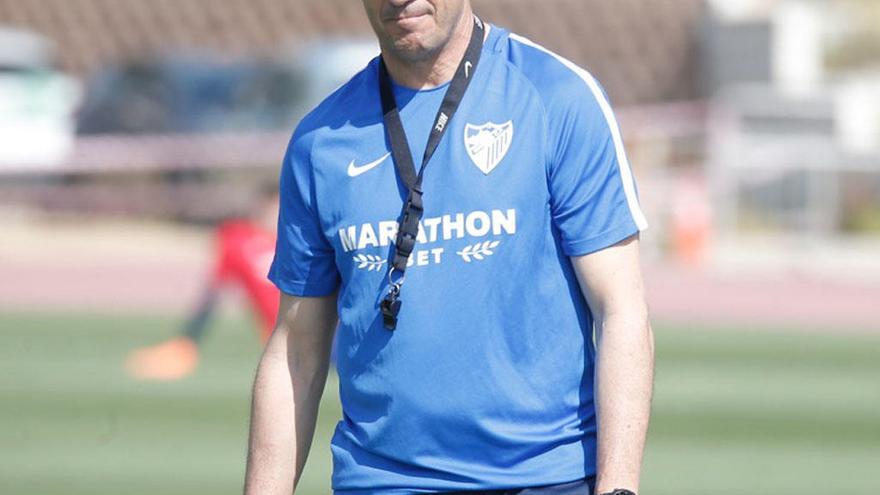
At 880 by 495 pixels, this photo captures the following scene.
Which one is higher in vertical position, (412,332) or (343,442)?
(412,332)

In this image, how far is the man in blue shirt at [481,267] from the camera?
3.64 meters

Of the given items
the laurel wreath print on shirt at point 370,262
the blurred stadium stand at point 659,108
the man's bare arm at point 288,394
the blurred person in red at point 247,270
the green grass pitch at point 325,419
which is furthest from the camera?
the blurred stadium stand at point 659,108

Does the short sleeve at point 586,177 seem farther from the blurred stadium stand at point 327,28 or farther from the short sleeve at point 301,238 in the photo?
the blurred stadium stand at point 327,28

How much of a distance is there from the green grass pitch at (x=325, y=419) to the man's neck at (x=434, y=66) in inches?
192

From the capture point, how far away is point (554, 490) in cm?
366

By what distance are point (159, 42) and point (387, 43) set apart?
30091 mm

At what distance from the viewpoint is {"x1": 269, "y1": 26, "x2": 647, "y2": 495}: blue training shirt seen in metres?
3.65

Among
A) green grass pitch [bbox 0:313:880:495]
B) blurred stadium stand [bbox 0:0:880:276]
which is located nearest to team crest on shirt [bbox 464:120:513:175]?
green grass pitch [bbox 0:313:880:495]

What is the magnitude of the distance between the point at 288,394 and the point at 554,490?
0.66 m

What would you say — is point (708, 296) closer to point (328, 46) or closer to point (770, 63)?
point (328, 46)

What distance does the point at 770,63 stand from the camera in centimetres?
2858

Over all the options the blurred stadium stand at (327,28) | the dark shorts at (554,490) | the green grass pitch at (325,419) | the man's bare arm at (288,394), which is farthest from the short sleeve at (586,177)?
the blurred stadium stand at (327,28)

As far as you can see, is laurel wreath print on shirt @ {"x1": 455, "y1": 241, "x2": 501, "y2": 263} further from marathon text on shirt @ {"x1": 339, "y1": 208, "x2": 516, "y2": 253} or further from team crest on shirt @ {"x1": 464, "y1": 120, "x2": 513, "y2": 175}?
team crest on shirt @ {"x1": 464, "y1": 120, "x2": 513, "y2": 175}

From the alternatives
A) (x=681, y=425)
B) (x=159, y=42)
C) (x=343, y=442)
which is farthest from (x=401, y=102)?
(x=159, y=42)
